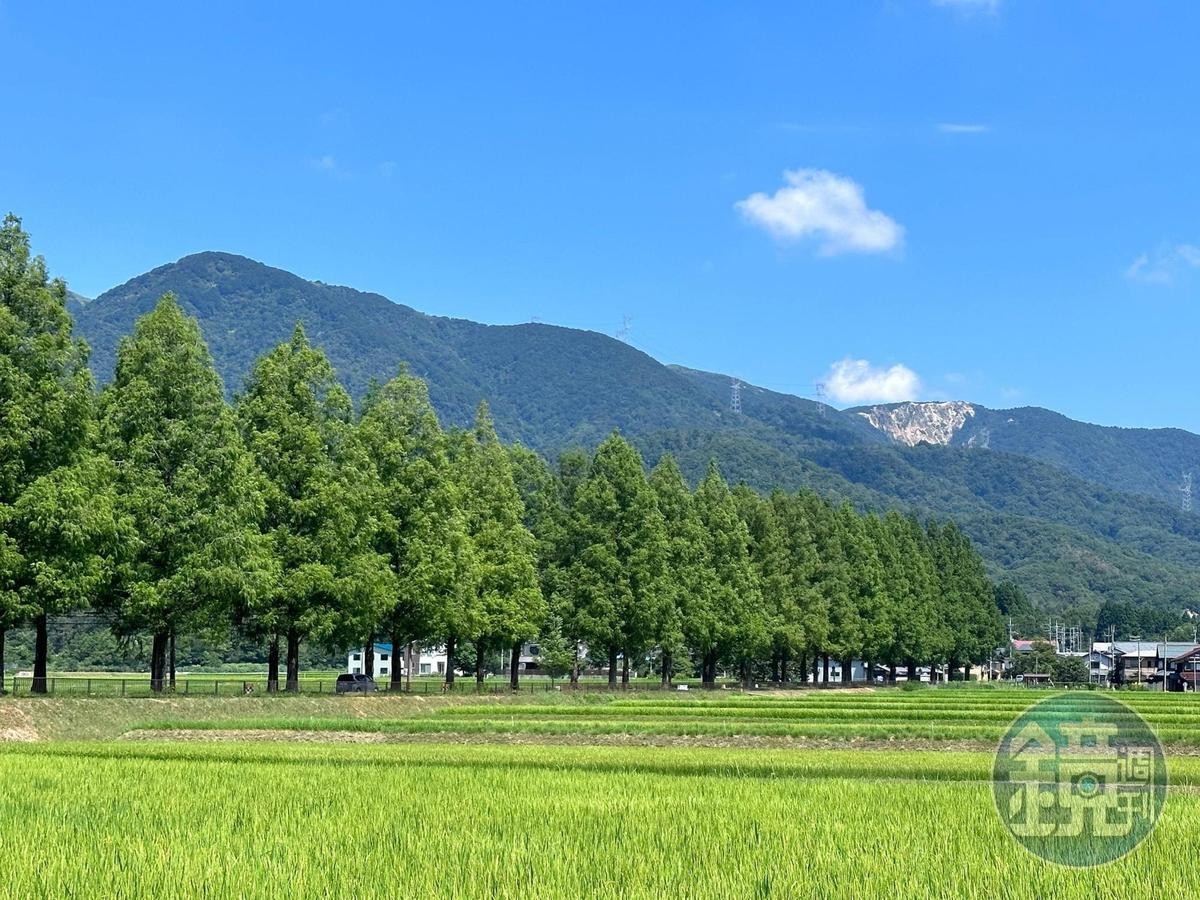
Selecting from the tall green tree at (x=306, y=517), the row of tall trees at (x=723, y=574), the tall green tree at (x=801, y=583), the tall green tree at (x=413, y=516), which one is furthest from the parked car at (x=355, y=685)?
the tall green tree at (x=801, y=583)

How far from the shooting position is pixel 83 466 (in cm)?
4247

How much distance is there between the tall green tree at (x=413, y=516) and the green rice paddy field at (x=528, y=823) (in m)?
22.4

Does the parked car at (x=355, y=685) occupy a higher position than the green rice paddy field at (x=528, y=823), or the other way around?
the green rice paddy field at (x=528, y=823)

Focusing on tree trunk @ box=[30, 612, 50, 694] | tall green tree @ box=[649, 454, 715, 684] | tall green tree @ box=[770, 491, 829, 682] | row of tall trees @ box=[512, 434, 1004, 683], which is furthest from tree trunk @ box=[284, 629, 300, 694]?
tall green tree @ box=[770, 491, 829, 682]

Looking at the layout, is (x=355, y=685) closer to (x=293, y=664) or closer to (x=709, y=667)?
(x=293, y=664)

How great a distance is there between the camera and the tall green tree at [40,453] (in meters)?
40.5

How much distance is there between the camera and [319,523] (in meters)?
53.8

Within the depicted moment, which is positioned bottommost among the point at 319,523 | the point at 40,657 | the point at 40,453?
the point at 40,657

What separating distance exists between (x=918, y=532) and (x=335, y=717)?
9056cm

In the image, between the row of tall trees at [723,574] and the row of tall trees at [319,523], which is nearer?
the row of tall trees at [319,523]

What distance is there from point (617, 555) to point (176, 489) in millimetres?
34250

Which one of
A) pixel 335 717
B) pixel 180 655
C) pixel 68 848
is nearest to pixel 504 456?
pixel 335 717

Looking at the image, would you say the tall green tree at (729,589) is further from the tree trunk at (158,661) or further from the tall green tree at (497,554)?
the tree trunk at (158,661)

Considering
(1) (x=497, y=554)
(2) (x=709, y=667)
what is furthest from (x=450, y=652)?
(2) (x=709, y=667)
